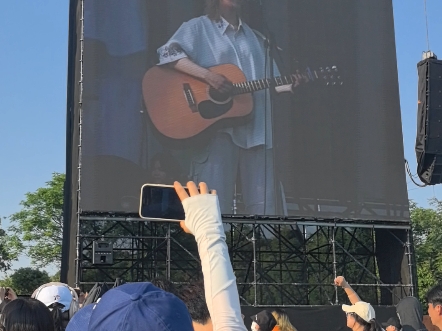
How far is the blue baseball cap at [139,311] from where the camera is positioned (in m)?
1.04

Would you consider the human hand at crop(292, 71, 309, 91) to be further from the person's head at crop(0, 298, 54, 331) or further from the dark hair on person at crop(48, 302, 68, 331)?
the person's head at crop(0, 298, 54, 331)

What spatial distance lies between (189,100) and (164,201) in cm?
828

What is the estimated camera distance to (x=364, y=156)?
34.9ft

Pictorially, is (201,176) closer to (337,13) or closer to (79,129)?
(79,129)

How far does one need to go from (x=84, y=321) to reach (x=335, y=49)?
9821 mm

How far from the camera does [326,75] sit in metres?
10.7

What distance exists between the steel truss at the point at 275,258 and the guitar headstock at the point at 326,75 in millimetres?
2167

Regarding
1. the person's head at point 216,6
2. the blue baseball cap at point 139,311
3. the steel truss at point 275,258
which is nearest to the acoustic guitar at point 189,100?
the person's head at point 216,6

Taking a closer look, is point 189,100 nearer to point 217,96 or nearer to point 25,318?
point 217,96

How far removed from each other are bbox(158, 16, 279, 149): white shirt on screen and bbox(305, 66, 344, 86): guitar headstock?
1.93ft

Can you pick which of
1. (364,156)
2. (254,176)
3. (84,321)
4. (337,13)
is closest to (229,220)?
(254,176)

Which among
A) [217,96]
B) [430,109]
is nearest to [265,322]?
[430,109]

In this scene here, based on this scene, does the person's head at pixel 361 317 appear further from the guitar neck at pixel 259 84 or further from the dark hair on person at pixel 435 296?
the guitar neck at pixel 259 84

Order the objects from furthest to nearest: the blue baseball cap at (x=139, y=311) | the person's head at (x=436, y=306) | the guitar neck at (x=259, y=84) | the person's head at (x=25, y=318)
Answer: the guitar neck at (x=259, y=84), the person's head at (x=436, y=306), the person's head at (x=25, y=318), the blue baseball cap at (x=139, y=311)
